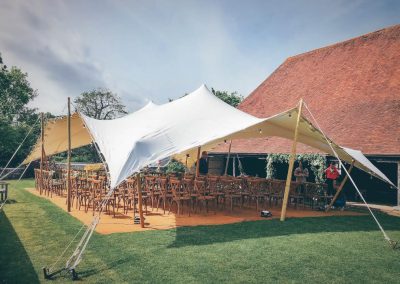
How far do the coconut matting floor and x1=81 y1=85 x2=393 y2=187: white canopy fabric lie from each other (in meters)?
1.76

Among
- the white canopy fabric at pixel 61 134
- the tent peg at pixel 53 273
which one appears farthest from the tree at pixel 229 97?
the tent peg at pixel 53 273

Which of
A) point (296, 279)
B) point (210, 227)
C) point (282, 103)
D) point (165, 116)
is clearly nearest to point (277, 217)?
point (210, 227)

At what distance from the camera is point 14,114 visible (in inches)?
1850

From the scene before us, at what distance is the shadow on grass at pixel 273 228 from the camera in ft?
22.1

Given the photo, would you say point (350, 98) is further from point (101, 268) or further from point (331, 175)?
point (101, 268)

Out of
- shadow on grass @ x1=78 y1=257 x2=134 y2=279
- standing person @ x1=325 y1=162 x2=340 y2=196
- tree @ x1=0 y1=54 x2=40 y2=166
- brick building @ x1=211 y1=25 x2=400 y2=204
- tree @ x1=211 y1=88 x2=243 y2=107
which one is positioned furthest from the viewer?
tree @ x1=211 y1=88 x2=243 y2=107

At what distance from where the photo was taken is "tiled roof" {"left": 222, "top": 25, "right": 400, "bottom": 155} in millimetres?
13045

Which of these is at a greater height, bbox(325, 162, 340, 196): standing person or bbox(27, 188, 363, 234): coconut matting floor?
bbox(325, 162, 340, 196): standing person

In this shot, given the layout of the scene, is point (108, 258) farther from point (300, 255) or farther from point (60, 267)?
point (300, 255)

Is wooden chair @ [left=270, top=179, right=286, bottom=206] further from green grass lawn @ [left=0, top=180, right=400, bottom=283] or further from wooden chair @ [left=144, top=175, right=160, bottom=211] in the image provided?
wooden chair @ [left=144, top=175, right=160, bottom=211]

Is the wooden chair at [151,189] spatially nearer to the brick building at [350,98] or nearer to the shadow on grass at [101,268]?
the shadow on grass at [101,268]

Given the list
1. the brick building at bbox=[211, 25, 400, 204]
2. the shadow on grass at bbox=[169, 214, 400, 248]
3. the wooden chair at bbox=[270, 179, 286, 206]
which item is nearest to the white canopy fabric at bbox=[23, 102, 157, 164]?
the wooden chair at bbox=[270, 179, 286, 206]

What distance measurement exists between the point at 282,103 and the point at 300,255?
13058mm

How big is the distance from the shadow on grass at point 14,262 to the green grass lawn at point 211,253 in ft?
0.04
